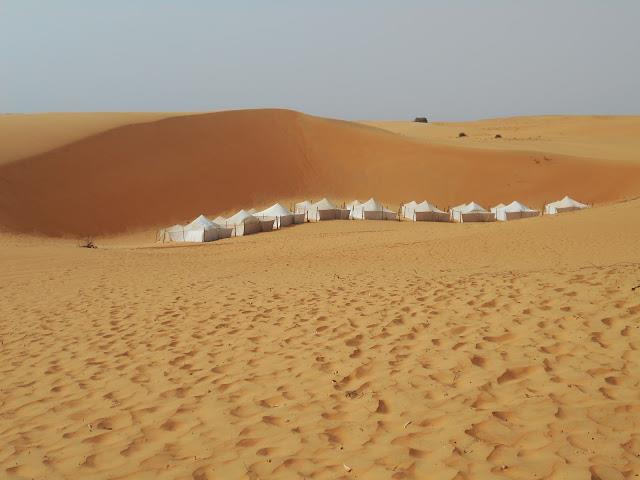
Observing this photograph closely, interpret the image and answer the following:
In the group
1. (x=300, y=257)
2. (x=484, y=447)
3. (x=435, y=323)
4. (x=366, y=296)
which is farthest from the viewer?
(x=300, y=257)

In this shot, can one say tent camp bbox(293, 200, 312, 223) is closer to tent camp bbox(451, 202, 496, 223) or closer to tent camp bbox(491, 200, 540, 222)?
tent camp bbox(451, 202, 496, 223)

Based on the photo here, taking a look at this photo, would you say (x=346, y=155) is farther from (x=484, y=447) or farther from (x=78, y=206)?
(x=484, y=447)

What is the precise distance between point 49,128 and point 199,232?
23.1 meters

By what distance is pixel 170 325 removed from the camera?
877cm

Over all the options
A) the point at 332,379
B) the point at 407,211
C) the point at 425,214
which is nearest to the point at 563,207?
the point at 425,214

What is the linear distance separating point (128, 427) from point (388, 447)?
7.26 ft

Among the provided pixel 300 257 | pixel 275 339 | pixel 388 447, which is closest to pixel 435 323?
pixel 275 339

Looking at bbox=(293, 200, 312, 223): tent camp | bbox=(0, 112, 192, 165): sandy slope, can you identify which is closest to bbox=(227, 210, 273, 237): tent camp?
bbox=(293, 200, 312, 223): tent camp

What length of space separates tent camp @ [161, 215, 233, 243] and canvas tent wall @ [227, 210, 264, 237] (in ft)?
1.21

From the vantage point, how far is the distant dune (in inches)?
1410

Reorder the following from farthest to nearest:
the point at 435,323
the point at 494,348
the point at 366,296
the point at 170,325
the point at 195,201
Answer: the point at 195,201, the point at 366,296, the point at 170,325, the point at 435,323, the point at 494,348

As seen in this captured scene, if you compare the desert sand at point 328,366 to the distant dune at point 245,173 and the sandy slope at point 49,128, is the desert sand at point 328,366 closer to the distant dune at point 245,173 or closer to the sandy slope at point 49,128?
the distant dune at point 245,173

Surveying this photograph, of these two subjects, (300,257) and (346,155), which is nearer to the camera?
(300,257)

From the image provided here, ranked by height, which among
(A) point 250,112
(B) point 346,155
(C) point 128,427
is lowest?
(C) point 128,427
